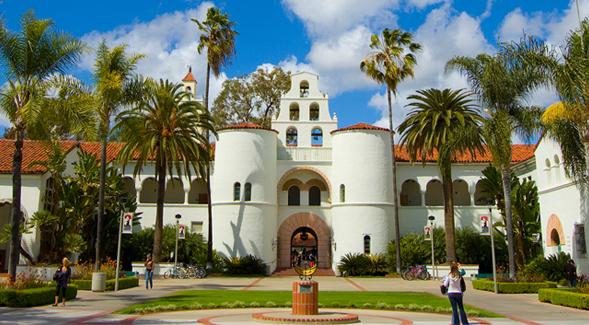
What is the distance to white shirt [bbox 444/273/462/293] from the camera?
1143 cm

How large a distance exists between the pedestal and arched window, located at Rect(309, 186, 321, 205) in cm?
2431

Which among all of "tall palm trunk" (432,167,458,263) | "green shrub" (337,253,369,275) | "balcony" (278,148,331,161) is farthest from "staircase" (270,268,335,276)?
"tall palm trunk" (432,167,458,263)

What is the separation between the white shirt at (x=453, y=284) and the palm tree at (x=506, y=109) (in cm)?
1210

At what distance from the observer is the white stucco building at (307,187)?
33.6 metres

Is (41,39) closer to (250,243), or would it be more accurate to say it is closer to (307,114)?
(250,243)

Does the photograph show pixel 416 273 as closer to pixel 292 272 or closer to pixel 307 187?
pixel 292 272

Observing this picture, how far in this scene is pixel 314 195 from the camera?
1458 inches

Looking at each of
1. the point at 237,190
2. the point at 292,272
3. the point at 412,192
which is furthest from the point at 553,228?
the point at 237,190

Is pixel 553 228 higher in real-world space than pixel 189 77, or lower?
lower

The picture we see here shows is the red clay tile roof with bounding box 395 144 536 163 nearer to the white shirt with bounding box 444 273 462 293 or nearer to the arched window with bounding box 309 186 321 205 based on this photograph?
the arched window with bounding box 309 186 321 205

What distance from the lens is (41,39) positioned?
17.2m

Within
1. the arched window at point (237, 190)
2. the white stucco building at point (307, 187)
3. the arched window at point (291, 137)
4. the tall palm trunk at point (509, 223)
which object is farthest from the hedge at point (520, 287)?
the arched window at point (291, 137)

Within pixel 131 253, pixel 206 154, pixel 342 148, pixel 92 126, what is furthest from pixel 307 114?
pixel 92 126

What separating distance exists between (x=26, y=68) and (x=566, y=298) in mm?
19498
